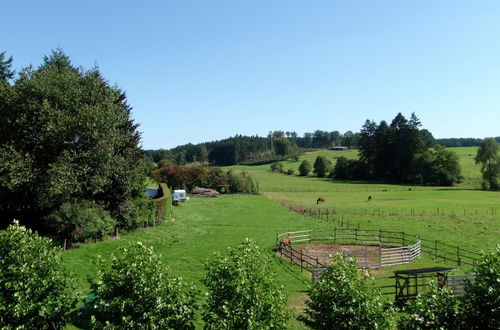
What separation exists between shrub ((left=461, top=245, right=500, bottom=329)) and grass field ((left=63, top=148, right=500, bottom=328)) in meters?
7.43

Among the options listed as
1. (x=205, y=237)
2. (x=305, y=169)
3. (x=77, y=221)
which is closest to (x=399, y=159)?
(x=305, y=169)

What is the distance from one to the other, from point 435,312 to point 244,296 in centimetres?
510

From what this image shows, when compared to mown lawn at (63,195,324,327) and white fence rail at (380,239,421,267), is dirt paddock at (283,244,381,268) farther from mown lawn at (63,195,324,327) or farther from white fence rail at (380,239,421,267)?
mown lawn at (63,195,324,327)

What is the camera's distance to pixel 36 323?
420 inches

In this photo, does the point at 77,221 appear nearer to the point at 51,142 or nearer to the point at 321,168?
the point at 51,142

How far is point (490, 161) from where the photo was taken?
80938 millimetres

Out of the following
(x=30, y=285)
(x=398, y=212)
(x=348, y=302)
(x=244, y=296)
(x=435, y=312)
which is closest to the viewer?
(x=348, y=302)

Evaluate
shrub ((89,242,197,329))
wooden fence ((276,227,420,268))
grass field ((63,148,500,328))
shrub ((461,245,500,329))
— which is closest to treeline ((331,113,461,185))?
grass field ((63,148,500,328))

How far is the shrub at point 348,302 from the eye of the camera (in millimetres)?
9289

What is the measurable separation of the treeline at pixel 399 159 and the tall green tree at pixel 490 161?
20.7 ft

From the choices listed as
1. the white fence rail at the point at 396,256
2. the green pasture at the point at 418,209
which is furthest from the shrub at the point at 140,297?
the green pasture at the point at 418,209

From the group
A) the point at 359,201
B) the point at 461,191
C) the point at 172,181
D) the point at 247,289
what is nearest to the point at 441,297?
the point at 247,289

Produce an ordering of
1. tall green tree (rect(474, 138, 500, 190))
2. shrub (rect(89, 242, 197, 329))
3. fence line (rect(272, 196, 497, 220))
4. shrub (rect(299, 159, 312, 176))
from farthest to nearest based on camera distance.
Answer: shrub (rect(299, 159, 312, 176)), tall green tree (rect(474, 138, 500, 190)), fence line (rect(272, 196, 497, 220)), shrub (rect(89, 242, 197, 329))

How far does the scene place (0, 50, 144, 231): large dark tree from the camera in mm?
24145
